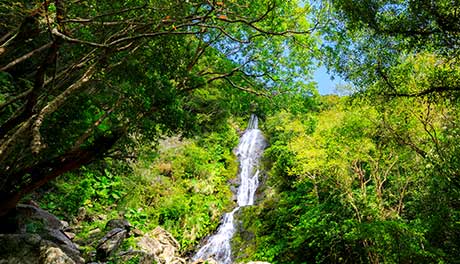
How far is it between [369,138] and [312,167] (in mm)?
2059

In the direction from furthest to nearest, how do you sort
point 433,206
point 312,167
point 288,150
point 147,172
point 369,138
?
point 147,172 → point 288,150 → point 312,167 → point 369,138 → point 433,206

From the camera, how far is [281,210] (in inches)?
493

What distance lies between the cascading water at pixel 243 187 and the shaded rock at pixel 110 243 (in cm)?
476

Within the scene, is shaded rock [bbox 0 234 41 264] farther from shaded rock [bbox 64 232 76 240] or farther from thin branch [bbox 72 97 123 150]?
shaded rock [bbox 64 232 76 240]

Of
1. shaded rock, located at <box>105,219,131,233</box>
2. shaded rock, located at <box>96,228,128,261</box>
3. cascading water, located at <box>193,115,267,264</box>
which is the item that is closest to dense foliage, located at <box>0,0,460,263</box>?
shaded rock, located at <box>105,219,131,233</box>

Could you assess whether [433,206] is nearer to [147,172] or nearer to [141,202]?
[141,202]

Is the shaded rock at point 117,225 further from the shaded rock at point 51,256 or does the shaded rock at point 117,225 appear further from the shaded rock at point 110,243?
the shaded rock at point 51,256

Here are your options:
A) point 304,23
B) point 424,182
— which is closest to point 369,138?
point 424,182

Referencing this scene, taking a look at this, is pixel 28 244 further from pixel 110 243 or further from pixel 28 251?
pixel 110 243

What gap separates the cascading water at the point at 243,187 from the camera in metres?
13.3

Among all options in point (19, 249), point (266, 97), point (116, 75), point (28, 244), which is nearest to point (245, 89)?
point (266, 97)

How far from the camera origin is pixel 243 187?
18.5 m

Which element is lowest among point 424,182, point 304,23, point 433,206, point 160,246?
point 160,246

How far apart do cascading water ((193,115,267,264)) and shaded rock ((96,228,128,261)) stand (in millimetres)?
4757
